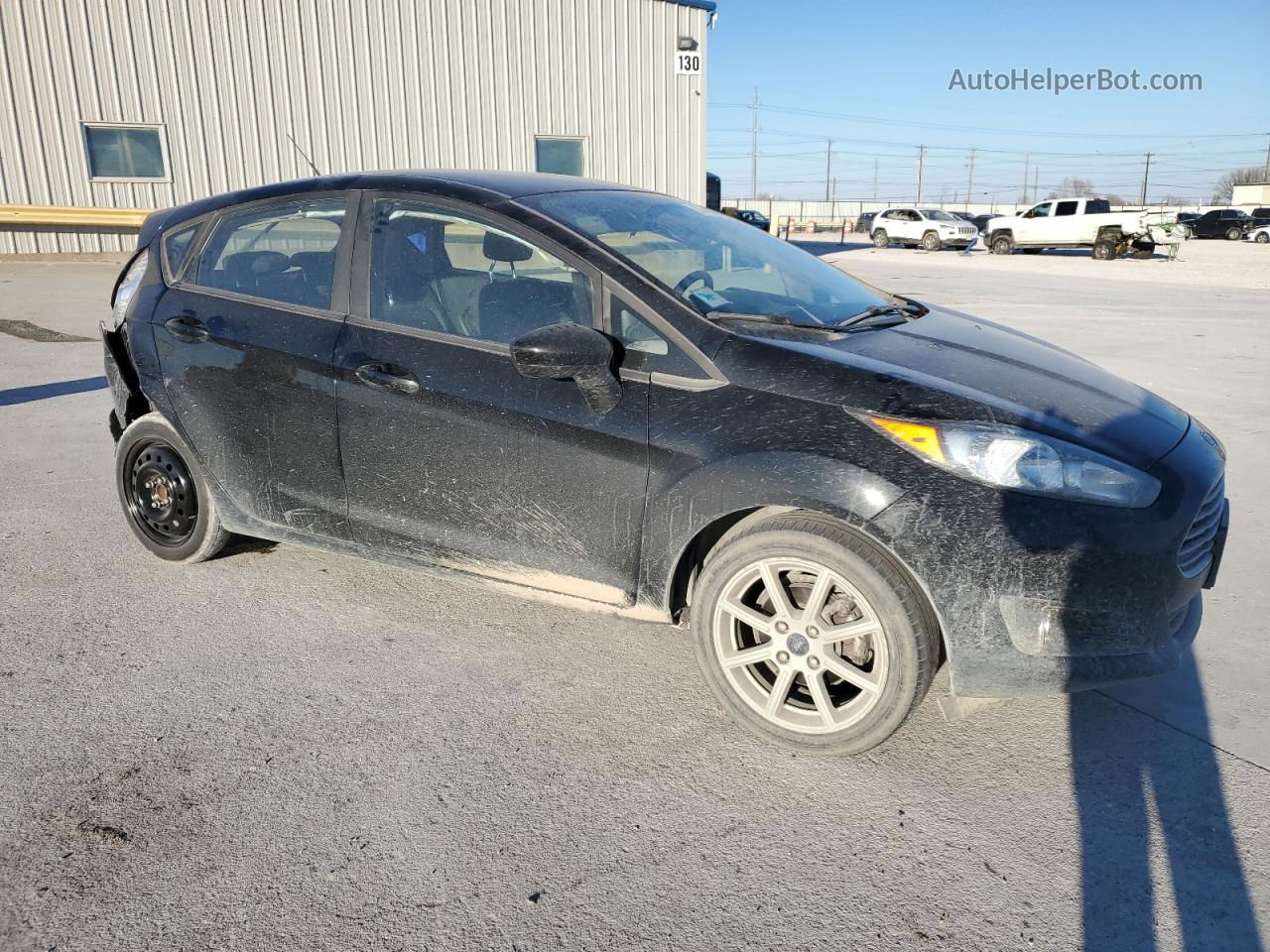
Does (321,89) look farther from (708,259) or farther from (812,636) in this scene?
(812,636)

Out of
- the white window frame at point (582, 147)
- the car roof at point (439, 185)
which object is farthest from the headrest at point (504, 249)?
the white window frame at point (582, 147)

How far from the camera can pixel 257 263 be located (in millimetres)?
3752

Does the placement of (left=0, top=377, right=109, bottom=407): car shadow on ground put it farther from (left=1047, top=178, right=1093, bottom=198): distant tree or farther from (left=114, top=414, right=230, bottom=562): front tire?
(left=1047, top=178, right=1093, bottom=198): distant tree

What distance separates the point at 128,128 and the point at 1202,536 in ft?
61.9

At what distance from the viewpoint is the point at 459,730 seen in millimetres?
2873

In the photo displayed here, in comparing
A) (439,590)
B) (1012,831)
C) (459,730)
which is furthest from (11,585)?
(1012,831)

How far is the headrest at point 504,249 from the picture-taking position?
3.14 meters

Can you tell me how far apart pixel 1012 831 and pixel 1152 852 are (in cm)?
32

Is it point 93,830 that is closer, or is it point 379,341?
point 93,830

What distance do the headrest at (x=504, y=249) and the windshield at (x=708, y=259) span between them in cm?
15

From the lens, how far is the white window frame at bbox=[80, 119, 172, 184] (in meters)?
16.5

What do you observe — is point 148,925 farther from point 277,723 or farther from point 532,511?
point 532,511

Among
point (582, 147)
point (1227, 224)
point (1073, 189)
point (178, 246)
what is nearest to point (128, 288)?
point (178, 246)

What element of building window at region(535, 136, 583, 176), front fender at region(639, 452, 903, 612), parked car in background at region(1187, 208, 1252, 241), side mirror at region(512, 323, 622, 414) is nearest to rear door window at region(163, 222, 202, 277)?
side mirror at region(512, 323, 622, 414)
